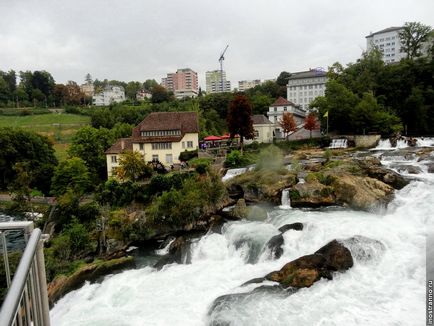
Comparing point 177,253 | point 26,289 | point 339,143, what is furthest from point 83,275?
point 339,143

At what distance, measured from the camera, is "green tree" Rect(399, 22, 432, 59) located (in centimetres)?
5741

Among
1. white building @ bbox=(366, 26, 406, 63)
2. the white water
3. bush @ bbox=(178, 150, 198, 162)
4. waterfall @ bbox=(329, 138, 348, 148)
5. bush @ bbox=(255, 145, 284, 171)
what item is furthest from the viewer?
white building @ bbox=(366, 26, 406, 63)

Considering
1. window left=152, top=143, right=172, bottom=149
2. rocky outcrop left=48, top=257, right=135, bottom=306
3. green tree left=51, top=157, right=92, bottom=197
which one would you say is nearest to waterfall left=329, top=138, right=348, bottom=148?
window left=152, top=143, right=172, bottom=149

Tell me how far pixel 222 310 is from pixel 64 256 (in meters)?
11.9

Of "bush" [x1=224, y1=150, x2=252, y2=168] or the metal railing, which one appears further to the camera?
"bush" [x1=224, y1=150, x2=252, y2=168]

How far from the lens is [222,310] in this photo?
44.7 feet

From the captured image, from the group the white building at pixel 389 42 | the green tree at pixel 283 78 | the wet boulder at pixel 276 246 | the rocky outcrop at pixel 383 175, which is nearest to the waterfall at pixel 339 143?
the rocky outcrop at pixel 383 175

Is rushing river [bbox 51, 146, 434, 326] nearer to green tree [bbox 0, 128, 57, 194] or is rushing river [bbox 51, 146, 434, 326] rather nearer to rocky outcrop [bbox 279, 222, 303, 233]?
rocky outcrop [bbox 279, 222, 303, 233]

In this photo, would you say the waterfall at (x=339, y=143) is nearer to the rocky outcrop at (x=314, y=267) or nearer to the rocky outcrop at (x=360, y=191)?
the rocky outcrop at (x=360, y=191)

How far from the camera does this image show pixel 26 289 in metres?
2.51

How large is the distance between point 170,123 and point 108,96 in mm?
97762

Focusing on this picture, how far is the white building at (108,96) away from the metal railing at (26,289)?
121024 millimetres

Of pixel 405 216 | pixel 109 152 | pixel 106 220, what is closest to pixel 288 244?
pixel 405 216

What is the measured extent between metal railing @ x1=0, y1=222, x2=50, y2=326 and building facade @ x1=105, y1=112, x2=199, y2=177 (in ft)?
112
